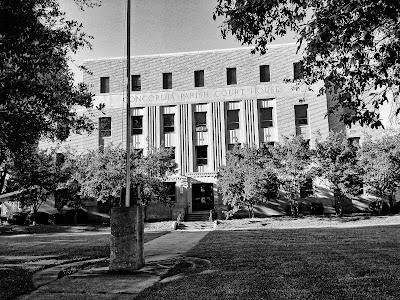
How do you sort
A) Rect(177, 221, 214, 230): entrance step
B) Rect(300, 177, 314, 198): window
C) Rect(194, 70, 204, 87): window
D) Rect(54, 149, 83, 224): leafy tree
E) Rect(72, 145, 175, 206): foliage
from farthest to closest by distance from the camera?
Rect(194, 70, 204, 87): window, Rect(54, 149, 83, 224): leafy tree, Rect(300, 177, 314, 198): window, Rect(72, 145, 175, 206): foliage, Rect(177, 221, 214, 230): entrance step

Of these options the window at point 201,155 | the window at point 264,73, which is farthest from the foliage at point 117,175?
the window at point 264,73

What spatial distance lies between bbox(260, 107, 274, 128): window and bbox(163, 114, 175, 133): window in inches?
315

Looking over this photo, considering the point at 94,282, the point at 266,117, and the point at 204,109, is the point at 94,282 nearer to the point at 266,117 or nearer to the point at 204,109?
the point at 204,109

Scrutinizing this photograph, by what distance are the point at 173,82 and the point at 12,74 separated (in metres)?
27.7

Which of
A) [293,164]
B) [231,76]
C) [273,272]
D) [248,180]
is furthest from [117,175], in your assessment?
[273,272]

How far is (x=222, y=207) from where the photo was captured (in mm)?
32406

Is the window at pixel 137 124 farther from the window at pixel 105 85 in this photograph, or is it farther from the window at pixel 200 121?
the window at pixel 200 121

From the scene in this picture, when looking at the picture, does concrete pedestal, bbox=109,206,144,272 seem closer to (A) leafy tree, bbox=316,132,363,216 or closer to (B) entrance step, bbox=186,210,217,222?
(A) leafy tree, bbox=316,132,363,216

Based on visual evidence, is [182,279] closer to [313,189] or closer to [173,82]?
[313,189]

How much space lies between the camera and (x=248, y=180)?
26.2 metres

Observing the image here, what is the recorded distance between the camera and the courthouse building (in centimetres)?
3369

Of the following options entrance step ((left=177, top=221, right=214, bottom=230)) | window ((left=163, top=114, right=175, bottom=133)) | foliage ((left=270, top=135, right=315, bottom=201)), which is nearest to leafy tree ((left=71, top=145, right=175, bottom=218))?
entrance step ((left=177, top=221, right=214, bottom=230))

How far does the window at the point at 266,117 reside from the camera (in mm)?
34375

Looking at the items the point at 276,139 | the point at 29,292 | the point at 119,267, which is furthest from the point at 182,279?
the point at 276,139
